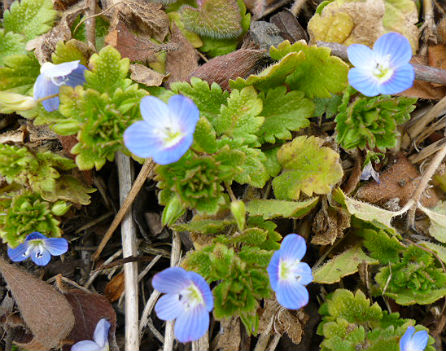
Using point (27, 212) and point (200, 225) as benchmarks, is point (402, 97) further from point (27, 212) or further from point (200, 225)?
point (27, 212)

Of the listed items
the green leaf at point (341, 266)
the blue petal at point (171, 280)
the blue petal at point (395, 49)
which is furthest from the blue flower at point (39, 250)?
the blue petal at point (395, 49)

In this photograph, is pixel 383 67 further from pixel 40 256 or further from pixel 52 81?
pixel 40 256

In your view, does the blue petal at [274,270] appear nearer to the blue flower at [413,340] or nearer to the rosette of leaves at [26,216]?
the blue flower at [413,340]

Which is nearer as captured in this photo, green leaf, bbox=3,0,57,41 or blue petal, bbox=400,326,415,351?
blue petal, bbox=400,326,415,351

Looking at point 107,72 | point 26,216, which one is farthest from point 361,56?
point 26,216

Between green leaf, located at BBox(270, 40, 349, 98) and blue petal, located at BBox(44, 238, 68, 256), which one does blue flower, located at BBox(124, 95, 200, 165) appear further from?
blue petal, located at BBox(44, 238, 68, 256)

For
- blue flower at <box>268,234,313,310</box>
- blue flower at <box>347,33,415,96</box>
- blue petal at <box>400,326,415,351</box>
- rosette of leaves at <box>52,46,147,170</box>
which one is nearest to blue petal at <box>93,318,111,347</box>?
rosette of leaves at <box>52,46,147,170</box>

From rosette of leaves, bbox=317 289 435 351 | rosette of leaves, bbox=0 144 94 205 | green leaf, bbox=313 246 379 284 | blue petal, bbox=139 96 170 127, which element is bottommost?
rosette of leaves, bbox=317 289 435 351

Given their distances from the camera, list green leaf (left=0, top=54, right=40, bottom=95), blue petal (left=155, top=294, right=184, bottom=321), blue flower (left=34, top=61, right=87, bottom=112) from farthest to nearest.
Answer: green leaf (left=0, top=54, right=40, bottom=95) < blue flower (left=34, top=61, right=87, bottom=112) < blue petal (left=155, top=294, right=184, bottom=321)
